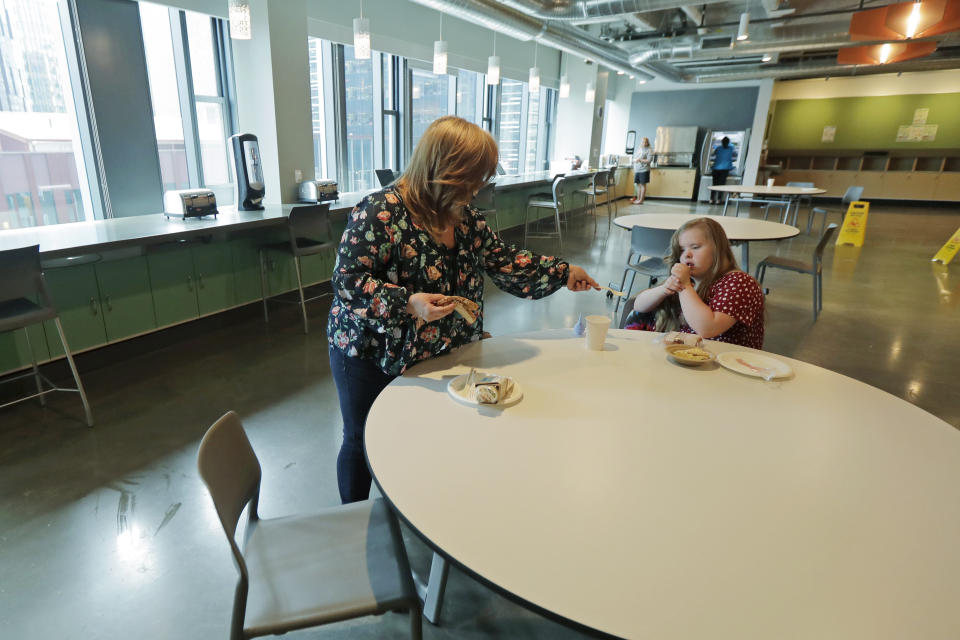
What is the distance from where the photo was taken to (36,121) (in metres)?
Result: 3.79

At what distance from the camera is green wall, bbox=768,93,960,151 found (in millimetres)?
11781

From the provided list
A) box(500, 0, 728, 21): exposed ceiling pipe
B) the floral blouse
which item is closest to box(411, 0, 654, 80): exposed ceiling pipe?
box(500, 0, 728, 21): exposed ceiling pipe

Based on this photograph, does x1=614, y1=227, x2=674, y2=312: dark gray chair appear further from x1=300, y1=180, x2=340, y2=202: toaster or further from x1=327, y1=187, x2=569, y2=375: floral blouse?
x1=300, y1=180, x2=340, y2=202: toaster

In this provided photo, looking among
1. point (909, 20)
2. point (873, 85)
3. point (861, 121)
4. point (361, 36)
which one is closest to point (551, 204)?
point (361, 36)

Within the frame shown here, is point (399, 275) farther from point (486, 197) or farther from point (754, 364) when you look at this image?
point (486, 197)

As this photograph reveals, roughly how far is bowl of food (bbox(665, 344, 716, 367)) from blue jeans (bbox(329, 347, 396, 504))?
870mm

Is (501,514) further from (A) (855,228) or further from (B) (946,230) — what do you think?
(B) (946,230)

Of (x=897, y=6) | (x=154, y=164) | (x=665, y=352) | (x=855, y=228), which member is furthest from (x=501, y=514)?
(x=855, y=228)

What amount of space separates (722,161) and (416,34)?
8.05 m

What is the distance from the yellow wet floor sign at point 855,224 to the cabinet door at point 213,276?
8210 millimetres

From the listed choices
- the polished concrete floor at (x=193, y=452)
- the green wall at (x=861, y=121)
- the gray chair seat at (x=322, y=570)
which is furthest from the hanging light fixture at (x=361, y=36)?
the green wall at (x=861, y=121)

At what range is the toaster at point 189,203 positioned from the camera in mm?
3605

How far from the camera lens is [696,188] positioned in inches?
495

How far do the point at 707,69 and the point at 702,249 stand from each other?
11.3 metres
